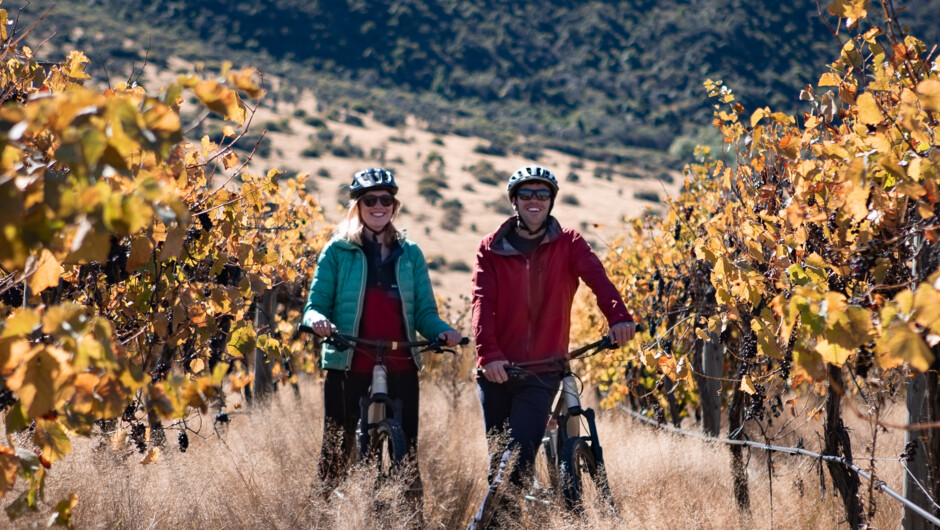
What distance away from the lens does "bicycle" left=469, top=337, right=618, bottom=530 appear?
404cm

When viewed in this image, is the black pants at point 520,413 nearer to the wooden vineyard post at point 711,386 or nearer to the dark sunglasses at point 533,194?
the dark sunglasses at point 533,194

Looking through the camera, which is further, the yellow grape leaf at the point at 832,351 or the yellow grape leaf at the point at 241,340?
the yellow grape leaf at the point at 241,340

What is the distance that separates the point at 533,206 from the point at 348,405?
1394mm

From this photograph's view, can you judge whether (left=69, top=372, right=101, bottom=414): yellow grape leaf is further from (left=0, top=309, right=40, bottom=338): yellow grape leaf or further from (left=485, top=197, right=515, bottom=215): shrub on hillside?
(left=485, top=197, right=515, bottom=215): shrub on hillside

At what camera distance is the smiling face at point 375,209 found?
4.46 metres

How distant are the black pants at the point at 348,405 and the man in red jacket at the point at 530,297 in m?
0.38

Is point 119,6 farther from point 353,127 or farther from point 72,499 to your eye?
point 72,499

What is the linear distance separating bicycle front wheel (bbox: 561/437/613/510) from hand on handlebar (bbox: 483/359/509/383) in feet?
1.47

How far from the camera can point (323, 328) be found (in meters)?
4.08

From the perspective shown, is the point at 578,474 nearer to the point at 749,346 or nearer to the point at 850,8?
the point at 749,346

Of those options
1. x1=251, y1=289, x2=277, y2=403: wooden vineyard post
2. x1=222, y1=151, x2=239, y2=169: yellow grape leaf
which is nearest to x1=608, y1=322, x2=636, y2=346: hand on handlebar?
x1=222, y1=151, x2=239, y2=169: yellow grape leaf

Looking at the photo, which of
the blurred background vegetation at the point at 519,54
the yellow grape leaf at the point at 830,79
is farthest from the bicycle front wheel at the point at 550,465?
the blurred background vegetation at the point at 519,54

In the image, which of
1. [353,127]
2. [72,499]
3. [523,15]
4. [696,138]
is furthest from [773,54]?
[72,499]

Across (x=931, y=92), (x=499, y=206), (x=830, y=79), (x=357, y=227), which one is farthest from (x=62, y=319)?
(x=499, y=206)
